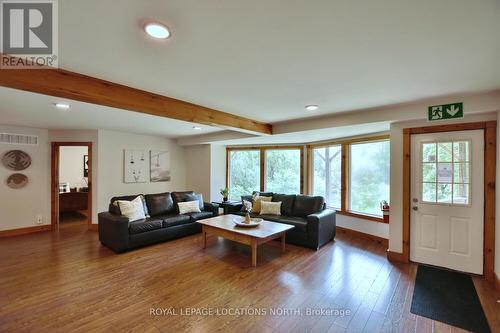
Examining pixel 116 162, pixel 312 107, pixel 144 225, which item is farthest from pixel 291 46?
pixel 116 162

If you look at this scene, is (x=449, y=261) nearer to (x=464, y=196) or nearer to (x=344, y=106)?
(x=464, y=196)

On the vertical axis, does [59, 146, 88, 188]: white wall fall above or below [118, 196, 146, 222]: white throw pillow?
above

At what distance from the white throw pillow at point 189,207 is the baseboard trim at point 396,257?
352 centimetres

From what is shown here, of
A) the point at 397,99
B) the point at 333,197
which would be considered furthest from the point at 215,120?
the point at 333,197

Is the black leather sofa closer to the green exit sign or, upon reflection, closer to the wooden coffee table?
the wooden coffee table

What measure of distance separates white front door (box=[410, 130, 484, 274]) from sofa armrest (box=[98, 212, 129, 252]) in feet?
14.0

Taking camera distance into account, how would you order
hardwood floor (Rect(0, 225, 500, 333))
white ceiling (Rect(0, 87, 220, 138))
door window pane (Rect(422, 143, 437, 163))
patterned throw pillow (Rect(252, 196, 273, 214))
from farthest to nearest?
1. patterned throw pillow (Rect(252, 196, 273, 214))
2. door window pane (Rect(422, 143, 437, 163))
3. white ceiling (Rect(0, 87, 220, 138))
4. hardwood floor (Rect(0, 225, 500, 333))

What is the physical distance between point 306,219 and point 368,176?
1525 millimetres

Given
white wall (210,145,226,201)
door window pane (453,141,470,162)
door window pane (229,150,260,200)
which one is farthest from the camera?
door window pane (229,150,260,200)

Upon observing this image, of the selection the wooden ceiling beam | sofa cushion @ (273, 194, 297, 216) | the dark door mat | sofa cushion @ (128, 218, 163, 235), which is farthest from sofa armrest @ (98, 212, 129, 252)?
the dark door mat

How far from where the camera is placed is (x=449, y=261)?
3117mm

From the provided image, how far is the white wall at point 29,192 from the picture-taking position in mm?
4586

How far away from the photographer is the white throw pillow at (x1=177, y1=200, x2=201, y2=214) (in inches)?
190

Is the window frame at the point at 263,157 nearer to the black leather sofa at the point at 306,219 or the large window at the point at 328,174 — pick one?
the large window at the point at 328,174
